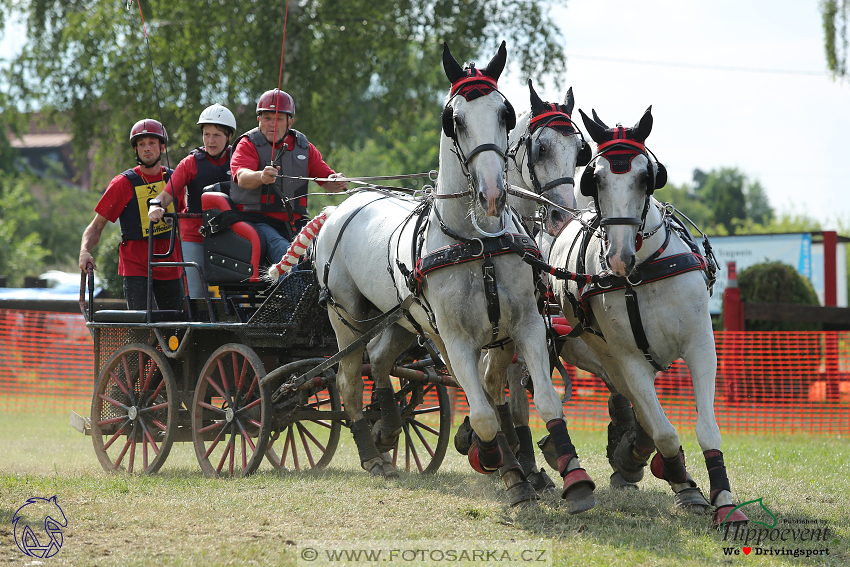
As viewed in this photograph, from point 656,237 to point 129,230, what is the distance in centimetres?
445

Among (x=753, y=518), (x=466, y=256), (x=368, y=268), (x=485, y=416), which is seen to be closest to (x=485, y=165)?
(x=466, y=256)

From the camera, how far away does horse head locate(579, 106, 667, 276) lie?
3977 mm

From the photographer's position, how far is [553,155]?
4.95 metres

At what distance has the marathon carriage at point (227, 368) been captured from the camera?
5.89 meters

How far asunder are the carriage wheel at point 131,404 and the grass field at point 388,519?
27 cm

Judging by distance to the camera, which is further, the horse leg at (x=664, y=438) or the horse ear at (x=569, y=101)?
the horse ear at (x=569, y=101)

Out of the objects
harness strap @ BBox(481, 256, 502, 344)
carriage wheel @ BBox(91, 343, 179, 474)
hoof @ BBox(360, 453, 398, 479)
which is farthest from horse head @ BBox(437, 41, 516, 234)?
carriage wheel @ BBox(91, 343, 179, 474)

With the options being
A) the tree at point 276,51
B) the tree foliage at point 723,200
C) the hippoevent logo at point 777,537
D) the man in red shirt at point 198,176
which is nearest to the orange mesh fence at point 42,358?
the tree at point 276,51

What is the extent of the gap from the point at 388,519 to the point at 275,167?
117 inches

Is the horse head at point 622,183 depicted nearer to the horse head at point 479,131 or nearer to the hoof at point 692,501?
the horse head at point 479,131

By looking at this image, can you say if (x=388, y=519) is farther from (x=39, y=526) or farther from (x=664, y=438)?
(x=39, y=526)

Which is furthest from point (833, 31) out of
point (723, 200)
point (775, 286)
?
point (723, 200)

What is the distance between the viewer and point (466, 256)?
427 cm

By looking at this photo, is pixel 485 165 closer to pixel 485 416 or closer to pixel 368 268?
pixel 485 416
